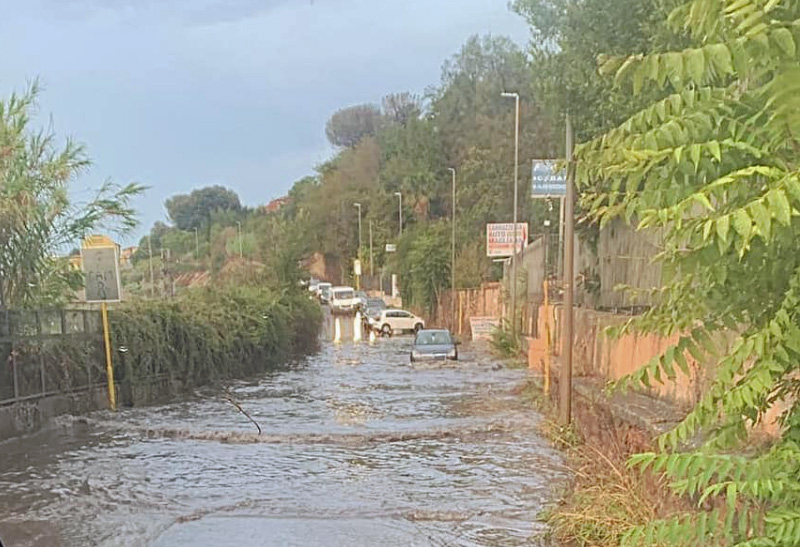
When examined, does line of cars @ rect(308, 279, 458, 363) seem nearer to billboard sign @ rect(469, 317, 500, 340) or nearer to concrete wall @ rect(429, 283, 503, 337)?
concrete wall @ rect(429, 283, 503, 337)

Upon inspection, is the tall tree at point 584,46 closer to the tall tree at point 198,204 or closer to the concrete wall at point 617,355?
the concrete wall at point 617,355

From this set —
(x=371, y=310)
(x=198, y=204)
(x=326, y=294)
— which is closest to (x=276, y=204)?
(x=198, y=204)

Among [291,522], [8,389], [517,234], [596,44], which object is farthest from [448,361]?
[291,522]

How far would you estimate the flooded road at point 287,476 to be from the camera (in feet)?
27.6

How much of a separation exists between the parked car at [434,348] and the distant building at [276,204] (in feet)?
234

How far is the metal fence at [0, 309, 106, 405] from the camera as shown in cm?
1420

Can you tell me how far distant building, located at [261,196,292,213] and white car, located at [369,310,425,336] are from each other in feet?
172

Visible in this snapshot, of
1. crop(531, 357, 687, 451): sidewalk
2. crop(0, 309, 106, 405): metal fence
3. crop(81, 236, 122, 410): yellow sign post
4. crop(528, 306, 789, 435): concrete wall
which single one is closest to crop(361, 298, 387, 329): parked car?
crop(528, 306, 789, 435): concrete wall

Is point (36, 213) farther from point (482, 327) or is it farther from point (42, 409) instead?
point (482, 327)

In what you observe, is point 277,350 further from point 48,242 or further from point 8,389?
point 8,389

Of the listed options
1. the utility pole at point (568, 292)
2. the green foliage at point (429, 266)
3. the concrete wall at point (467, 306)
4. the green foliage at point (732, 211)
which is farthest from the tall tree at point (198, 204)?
the green foliage at point (732, 211)

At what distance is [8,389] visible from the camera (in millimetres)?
14102

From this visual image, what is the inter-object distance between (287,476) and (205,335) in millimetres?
12477

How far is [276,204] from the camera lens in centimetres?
11838
